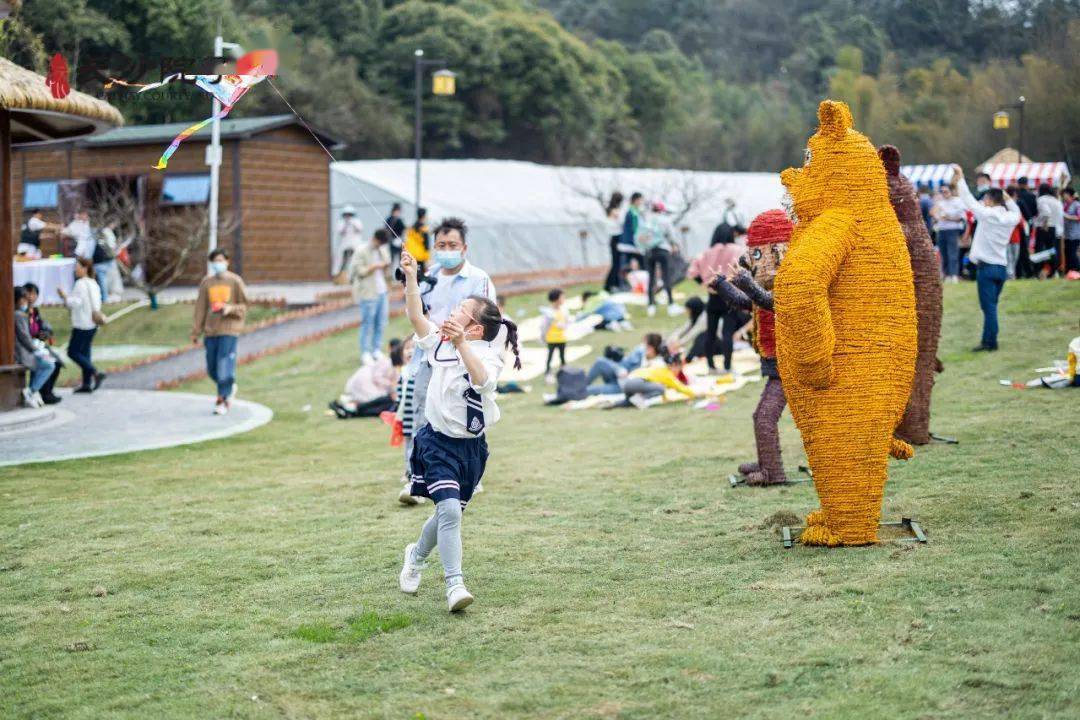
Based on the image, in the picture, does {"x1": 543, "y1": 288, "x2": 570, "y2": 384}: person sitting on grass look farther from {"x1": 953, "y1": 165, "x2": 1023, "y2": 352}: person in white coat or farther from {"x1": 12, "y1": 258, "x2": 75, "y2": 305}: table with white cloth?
{"x1": 12, "y1": 258, "x2": 75, "y2": 305}: table with white cloth

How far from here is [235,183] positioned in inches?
1081

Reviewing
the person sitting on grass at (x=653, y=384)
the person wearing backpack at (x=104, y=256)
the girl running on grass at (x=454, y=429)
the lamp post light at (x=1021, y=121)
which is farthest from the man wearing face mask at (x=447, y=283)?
the lamp post light at (x=1021, y=121)

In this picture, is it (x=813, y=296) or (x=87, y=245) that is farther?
(x=87, y=245)

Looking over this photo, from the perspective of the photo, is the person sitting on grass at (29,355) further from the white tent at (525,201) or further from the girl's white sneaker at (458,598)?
the white tent at (525,201)

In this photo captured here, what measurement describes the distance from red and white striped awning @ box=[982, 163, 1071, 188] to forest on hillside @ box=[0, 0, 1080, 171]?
77 cm

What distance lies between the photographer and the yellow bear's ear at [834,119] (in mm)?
6480

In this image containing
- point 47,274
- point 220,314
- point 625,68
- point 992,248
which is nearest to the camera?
point 220,314

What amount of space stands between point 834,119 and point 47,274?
770 inches

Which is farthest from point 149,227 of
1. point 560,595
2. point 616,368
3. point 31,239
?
point 560,595

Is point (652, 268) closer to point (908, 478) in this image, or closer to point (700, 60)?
point (908, 478)

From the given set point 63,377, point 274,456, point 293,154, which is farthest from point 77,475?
point 293,154

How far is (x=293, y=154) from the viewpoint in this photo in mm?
28859

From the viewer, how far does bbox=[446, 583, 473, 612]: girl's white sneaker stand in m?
5.73

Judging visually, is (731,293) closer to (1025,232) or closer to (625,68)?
(1025,232)
